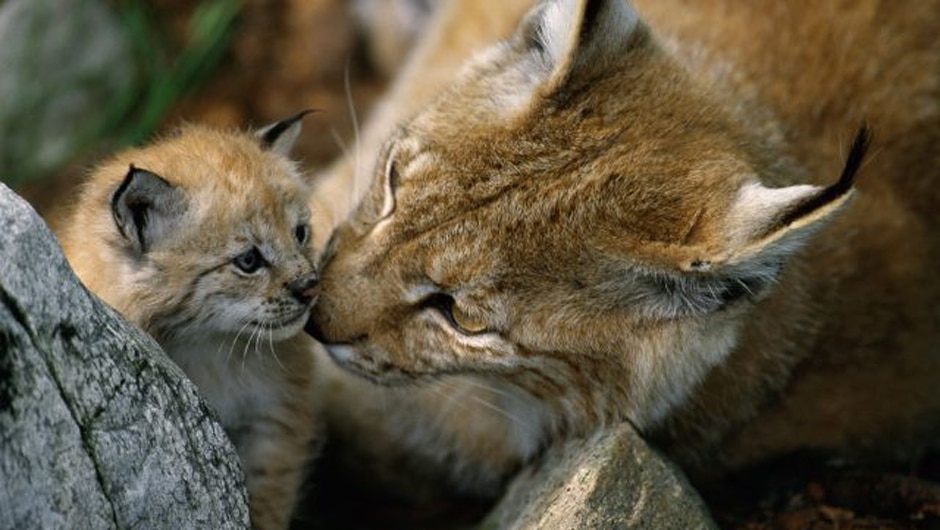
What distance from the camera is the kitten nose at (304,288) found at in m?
3.62

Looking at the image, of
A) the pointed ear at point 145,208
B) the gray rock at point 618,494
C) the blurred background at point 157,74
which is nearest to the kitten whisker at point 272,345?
the pointed ear at point 145,208

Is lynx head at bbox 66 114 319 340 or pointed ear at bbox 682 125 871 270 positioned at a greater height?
pointed ear at bbox 682 125 871 270

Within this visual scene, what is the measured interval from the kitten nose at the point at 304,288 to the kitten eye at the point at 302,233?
0.19m

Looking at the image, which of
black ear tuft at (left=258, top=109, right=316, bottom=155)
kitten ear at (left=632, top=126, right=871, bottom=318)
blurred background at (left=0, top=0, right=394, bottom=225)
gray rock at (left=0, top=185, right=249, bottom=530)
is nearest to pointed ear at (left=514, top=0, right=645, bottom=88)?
kitten ear at (left=632, top=126, right=871, bottom=318)

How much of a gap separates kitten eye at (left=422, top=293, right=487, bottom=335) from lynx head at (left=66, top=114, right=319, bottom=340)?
0.38m

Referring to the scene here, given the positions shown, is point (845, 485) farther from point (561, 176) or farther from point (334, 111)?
point (334, 111)

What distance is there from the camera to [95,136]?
21.8ft

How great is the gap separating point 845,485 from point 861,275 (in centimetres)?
78

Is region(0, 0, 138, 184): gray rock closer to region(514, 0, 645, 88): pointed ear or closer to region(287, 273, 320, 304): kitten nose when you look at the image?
region(287, 273, 320, 304): kitten nose

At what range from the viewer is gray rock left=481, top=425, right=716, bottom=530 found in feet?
11.4

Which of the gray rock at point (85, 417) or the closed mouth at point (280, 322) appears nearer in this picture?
the gray rock at point (85, 417)

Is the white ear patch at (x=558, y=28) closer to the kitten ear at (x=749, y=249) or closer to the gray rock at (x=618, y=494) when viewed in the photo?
the kitten ear at (x=749, y=249)

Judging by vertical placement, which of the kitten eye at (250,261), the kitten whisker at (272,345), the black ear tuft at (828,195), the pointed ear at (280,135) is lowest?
the kitten whisker at (272,345)

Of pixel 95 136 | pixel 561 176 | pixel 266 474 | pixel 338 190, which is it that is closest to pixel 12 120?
pixel 95 136
